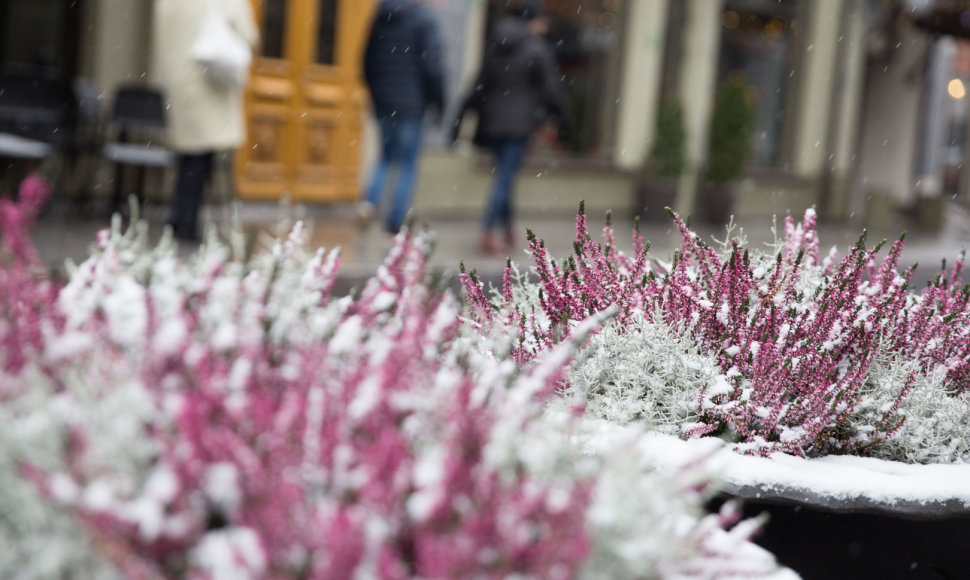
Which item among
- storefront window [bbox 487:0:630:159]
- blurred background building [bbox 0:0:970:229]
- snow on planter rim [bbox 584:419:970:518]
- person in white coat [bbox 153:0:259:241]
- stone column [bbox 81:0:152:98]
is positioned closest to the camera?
snow on planter rim [bbox 584:419:970:518]

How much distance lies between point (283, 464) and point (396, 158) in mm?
7636

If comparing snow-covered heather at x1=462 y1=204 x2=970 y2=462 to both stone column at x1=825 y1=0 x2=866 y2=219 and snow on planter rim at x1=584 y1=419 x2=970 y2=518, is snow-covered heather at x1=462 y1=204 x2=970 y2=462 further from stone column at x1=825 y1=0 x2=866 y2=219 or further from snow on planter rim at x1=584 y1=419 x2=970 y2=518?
stone column at x1=825 y1=0 x2=866 y2=219

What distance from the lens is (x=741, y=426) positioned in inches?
96.8

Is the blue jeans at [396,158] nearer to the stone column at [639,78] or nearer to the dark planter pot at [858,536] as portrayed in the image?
the stone column at [639,78]

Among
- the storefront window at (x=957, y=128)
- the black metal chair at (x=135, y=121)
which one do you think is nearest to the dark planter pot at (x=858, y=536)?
the black metal chair at (x=135, y=121)

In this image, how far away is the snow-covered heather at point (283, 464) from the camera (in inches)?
51.9

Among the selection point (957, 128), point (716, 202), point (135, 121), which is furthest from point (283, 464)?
point (957, 128)

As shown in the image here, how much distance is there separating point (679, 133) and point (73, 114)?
703 centimetres

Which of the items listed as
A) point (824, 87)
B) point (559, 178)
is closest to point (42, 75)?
point (559, 178)

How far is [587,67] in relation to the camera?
13570mm

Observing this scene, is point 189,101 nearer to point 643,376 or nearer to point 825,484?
point 643,376

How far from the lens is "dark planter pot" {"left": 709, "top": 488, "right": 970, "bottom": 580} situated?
225cm

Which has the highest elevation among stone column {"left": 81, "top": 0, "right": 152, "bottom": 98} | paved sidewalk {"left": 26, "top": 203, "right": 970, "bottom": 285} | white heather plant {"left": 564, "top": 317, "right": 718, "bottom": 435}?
stone column {"left": 81, "top": 0, "right": 152, "bottom": 98}

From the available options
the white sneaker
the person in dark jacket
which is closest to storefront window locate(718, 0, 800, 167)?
the person in dark jacket
